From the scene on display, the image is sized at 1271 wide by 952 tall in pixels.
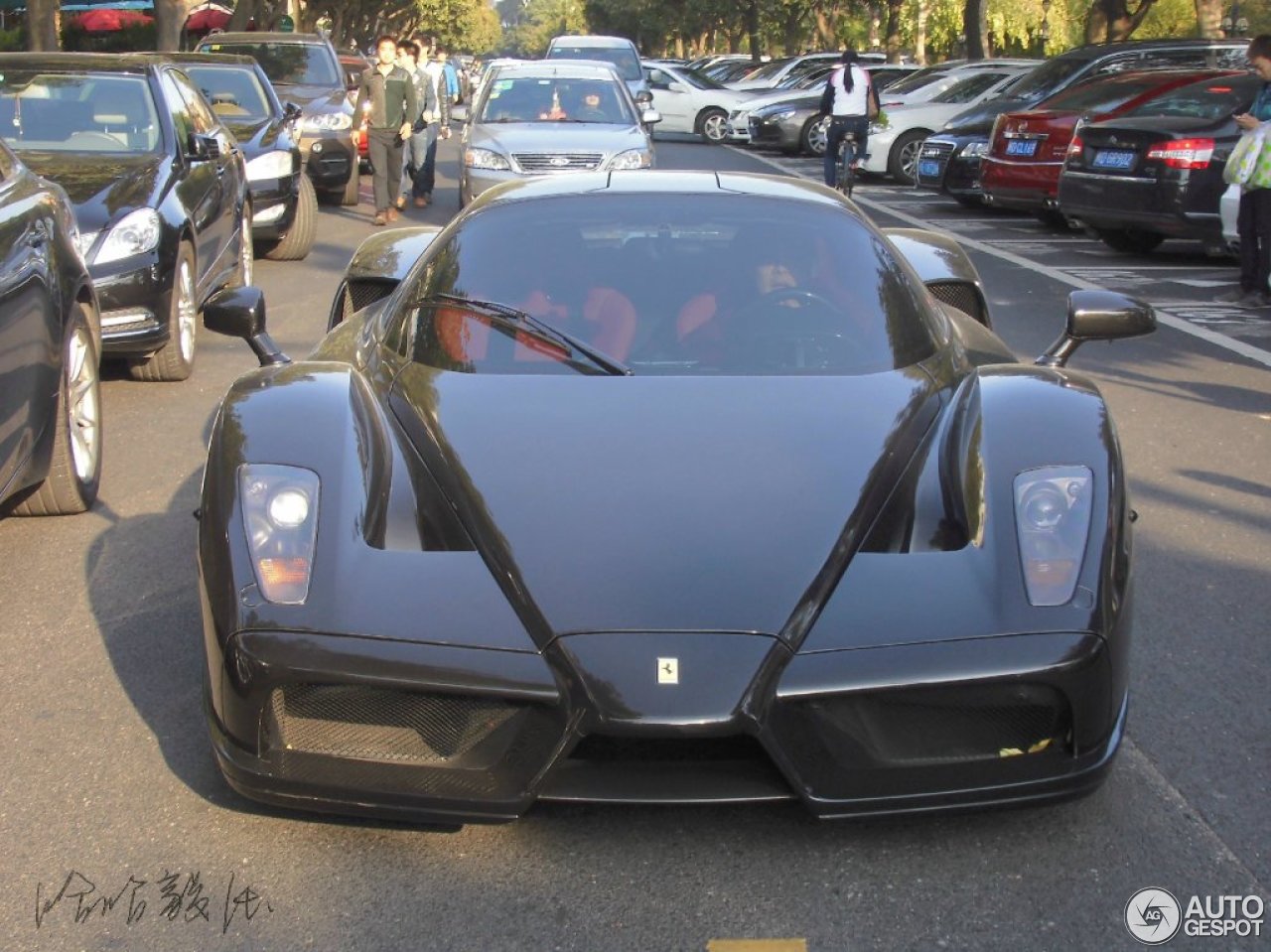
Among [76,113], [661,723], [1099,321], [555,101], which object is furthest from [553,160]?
[661,723]

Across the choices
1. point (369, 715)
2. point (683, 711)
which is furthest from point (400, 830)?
point (683, 711)

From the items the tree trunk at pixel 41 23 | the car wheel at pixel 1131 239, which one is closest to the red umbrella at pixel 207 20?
the tree trunk at pixel 41 23

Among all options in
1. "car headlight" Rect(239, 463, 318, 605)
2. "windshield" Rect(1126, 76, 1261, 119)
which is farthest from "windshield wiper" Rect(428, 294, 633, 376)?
"windshield" Rect(1126, 76, 1261, 119)

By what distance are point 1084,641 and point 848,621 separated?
49cm

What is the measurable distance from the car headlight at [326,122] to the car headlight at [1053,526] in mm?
14252

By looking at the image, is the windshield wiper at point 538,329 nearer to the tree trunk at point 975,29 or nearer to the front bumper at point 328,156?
the front bumper at point 328,156

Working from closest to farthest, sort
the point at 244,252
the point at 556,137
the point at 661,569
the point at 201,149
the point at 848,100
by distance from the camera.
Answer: the point at 661,569, the point at 201,149, the point at 244,252, the point at 556,137, the point at 848,100

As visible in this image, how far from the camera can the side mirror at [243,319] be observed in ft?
15.7

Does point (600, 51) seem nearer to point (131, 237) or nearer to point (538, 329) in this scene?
point (131, 237)

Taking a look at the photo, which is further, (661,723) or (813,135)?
(813,135)

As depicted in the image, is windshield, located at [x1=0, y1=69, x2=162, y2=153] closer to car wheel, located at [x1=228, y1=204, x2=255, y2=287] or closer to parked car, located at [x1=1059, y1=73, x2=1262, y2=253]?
car wheel, located at [x1=228, y1=204, x2=255, y2=287]

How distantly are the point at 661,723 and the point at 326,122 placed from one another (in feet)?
48.9

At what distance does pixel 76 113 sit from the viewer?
8.99 meters

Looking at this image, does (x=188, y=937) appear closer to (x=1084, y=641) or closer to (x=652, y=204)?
(x=1084, y=641)
